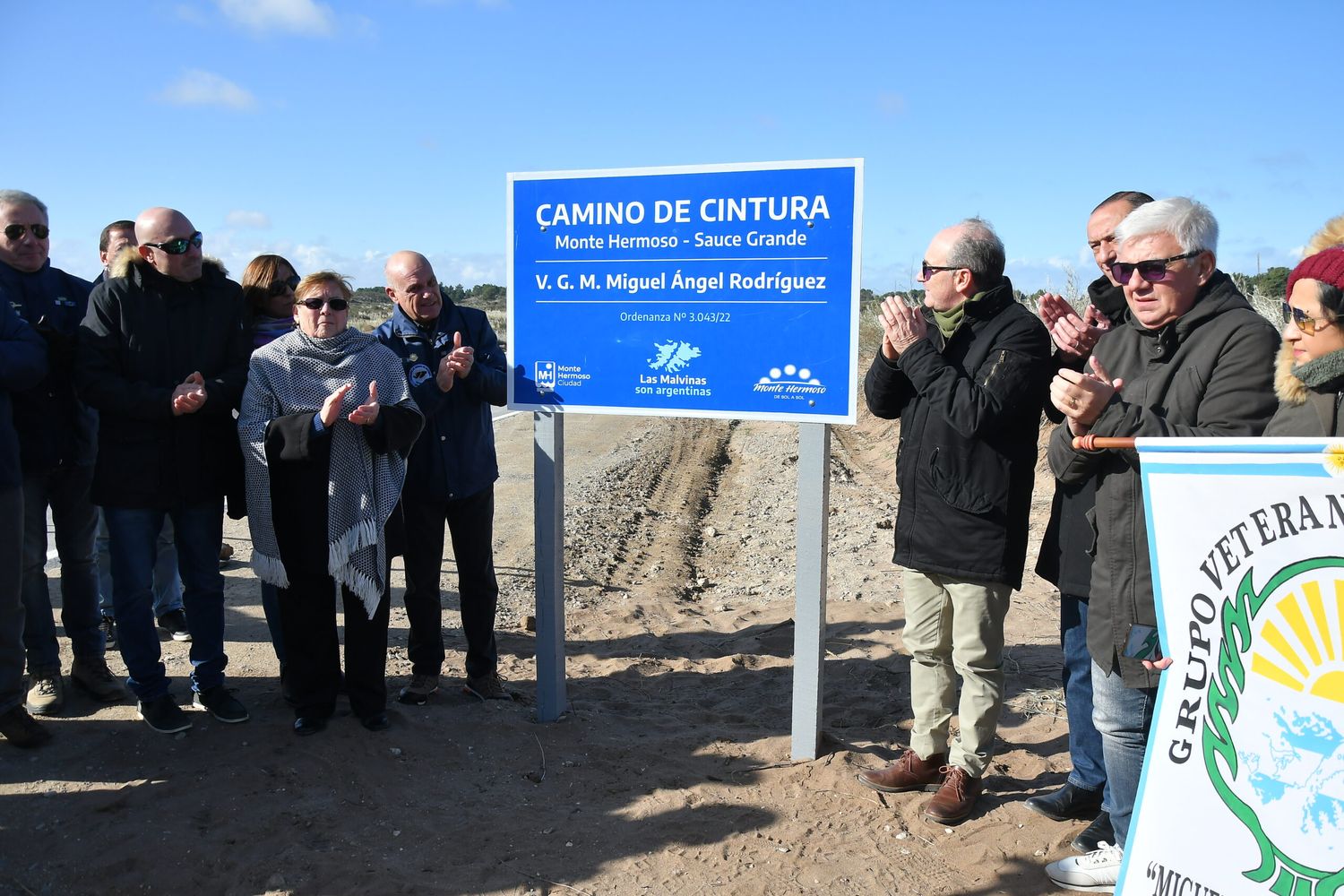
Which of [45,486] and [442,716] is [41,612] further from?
[442,716]

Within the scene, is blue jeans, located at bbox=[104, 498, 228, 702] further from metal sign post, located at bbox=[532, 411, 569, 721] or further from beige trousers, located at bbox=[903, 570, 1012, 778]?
beige trousers, located at bbox=[903, 570, 1012, 778]

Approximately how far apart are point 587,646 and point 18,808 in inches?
121

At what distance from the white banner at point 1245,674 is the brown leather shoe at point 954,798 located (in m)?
1.27

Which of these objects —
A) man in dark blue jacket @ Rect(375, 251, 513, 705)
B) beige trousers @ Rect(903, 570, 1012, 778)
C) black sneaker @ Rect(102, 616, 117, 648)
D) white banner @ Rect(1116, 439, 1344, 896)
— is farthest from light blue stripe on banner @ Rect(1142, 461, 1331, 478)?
black sneaker @ Rect(102, 616, 117, 648)

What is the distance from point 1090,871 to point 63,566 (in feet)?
16.1

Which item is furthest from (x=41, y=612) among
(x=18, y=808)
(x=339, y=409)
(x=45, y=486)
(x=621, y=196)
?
(x=621, y=196)

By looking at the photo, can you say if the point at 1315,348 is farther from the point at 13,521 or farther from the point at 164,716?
the point at 13,521

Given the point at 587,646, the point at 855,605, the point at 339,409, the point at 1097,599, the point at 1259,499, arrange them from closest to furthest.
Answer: the point at 1259,499, the point at 1097,599, the point at 339,409, the point at 587,646, the point at 855,605

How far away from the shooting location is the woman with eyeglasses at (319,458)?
4.41 metres

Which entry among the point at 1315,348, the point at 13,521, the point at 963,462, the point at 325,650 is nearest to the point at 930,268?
the point at 963,462

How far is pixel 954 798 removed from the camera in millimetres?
3857

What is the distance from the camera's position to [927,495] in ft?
12.6

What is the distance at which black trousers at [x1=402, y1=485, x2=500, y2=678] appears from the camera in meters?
4.96

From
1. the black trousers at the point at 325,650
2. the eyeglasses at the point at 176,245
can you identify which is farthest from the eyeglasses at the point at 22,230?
the black trousers at the point at 325,650
